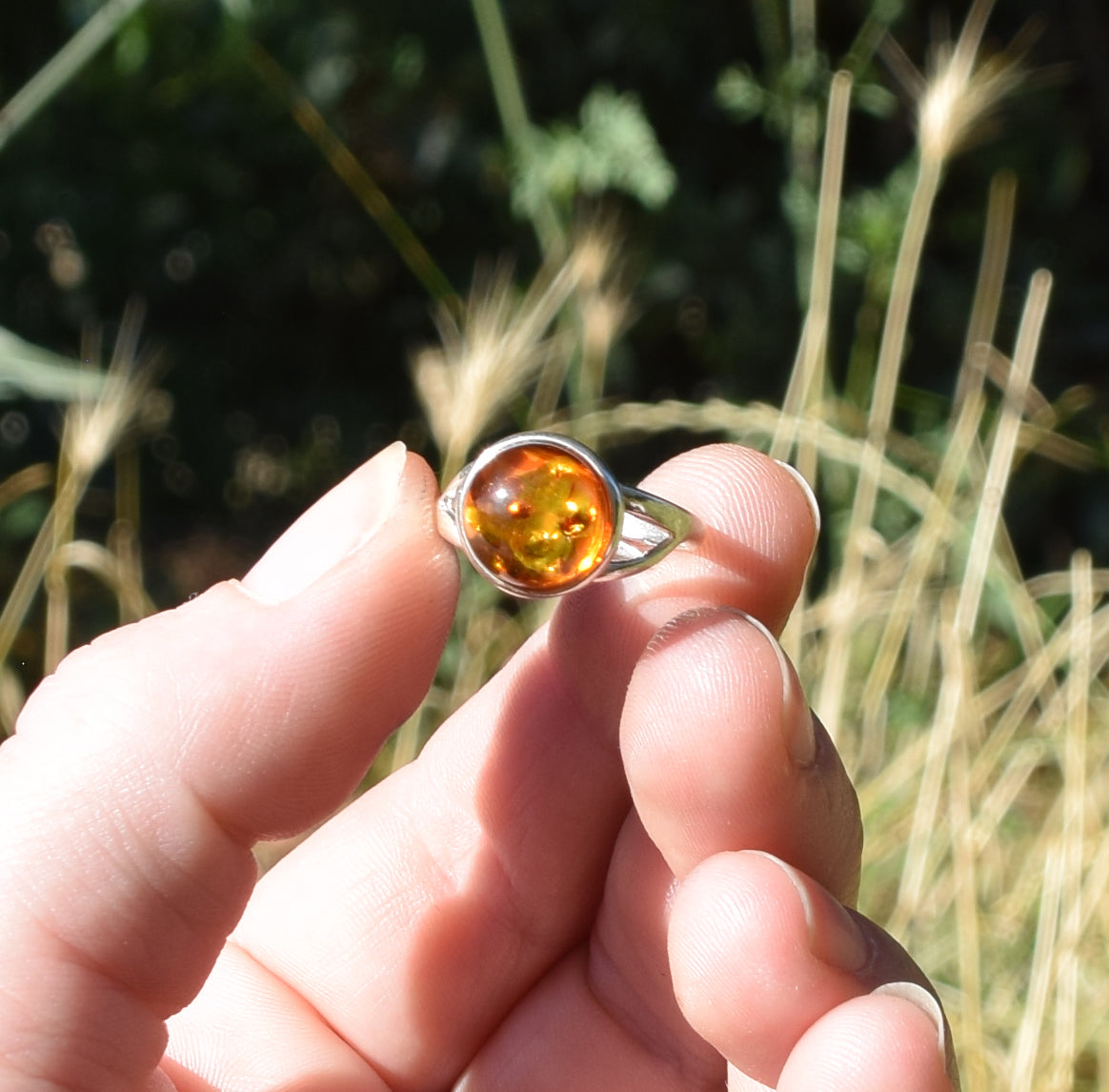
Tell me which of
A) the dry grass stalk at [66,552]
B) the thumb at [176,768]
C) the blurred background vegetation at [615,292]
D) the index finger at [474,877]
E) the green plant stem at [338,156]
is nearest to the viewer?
the thumb at [176,768]

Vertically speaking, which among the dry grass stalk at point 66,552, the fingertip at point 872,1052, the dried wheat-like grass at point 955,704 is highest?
the dry grass stalk at point 66,552

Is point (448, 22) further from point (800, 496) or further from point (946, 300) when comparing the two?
point (800, 496)

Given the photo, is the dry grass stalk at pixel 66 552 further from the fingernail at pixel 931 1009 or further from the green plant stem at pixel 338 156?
the fingernail at pixel 931 1009

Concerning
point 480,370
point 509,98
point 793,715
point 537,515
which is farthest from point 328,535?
point 509,98

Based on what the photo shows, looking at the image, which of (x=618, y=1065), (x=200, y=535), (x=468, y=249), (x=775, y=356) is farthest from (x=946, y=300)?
(x=618, y=1065)

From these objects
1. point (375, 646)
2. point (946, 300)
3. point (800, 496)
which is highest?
point (375, 646)

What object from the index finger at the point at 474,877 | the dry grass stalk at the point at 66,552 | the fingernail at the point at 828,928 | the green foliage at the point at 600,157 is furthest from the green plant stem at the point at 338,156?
the fingernail at the point at 828,928

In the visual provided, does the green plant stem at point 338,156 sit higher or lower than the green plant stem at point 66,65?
lower
